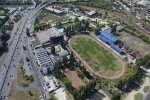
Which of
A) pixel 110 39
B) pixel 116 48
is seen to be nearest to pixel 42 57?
pixel 116 48

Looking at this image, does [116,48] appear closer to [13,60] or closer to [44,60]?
[44,60]

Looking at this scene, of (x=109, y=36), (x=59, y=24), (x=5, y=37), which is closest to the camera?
(x=5, y=37)

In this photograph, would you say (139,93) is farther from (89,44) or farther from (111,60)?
(89,44)

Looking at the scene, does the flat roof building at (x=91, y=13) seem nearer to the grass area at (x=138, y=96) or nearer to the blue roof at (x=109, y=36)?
the blue roof at (x=109, y=36)

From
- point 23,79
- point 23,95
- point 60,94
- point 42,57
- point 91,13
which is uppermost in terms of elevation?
point 91,13

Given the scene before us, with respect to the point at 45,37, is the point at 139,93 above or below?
below

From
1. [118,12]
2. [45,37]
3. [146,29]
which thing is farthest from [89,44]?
[118,12]
